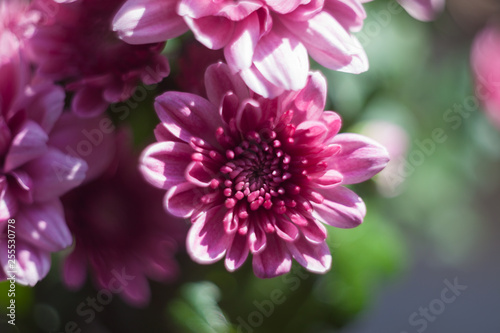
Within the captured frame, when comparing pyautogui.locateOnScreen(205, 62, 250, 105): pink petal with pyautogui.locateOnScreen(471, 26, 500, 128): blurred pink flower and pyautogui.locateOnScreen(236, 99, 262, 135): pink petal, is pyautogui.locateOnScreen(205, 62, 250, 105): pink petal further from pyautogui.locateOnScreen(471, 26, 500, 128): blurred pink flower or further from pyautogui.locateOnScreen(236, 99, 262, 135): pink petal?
pyautogui.locateOnScreen(471, 26, 500, 128): blurred pink flower

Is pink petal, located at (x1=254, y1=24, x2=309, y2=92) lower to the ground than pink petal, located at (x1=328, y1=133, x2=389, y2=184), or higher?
higher

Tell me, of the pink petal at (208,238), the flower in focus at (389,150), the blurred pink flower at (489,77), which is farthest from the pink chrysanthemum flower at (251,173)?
the blurred pink flower at (489,77)

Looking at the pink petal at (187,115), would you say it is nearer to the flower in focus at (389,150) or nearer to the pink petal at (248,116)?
the pink petal at (248,116)

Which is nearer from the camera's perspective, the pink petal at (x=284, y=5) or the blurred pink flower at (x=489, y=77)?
the pink petal at (x=284, y=5)

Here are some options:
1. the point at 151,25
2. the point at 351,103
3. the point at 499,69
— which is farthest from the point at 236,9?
the point at 499,69

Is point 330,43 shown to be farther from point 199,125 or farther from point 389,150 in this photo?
point 389,150

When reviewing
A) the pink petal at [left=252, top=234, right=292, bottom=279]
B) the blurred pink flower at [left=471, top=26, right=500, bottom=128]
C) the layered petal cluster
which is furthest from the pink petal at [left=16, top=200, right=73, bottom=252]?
the blurred pink flower at [left=471, top=26, right=500, bottom=128]

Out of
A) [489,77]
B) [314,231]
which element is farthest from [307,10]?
[489,77]
